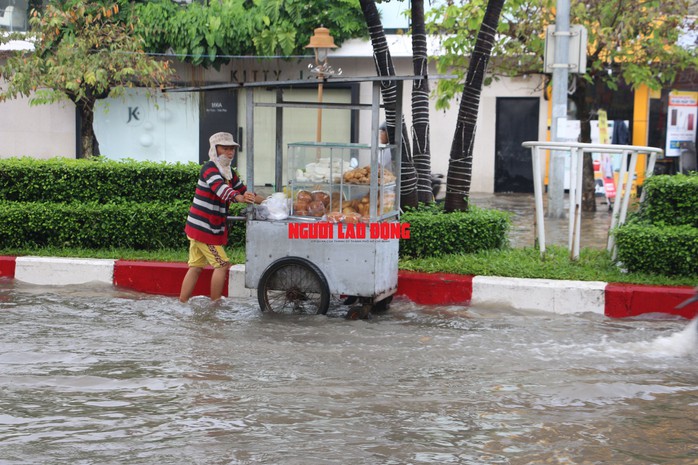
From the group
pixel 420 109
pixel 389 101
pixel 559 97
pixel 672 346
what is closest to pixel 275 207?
pixel 389 101

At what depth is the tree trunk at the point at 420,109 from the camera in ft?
32.8

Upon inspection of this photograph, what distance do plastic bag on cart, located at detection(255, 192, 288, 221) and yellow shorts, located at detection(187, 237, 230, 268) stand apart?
60 cm

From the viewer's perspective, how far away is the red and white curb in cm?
808

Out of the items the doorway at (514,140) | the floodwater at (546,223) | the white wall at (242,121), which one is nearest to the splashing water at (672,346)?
the floodwater at (546,223)

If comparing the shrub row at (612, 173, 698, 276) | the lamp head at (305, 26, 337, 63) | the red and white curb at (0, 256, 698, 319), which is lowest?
the red and white curb at (0, 256, 698, 319)

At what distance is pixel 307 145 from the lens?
8039 millimetres

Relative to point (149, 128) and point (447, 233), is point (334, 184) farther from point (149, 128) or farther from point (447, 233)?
point (149, 128)

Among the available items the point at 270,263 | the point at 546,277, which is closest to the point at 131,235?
the point at 270,263

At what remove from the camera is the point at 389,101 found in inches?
387

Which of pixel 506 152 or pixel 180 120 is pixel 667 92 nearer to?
pixel 506 152

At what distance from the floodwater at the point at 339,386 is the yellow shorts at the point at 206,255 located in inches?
14.8

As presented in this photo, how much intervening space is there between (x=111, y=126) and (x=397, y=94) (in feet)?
50.0

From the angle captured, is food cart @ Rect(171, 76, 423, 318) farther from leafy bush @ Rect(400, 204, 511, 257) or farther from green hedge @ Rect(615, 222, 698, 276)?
green hedge @ Rect(615, 222, 698, 276)

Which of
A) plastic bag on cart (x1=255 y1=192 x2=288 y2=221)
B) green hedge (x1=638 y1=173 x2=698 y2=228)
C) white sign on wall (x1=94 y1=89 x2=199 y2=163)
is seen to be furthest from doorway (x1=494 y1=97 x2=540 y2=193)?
plastic bag on cart (x1=255 y1=192 x2=288 y2=221)
